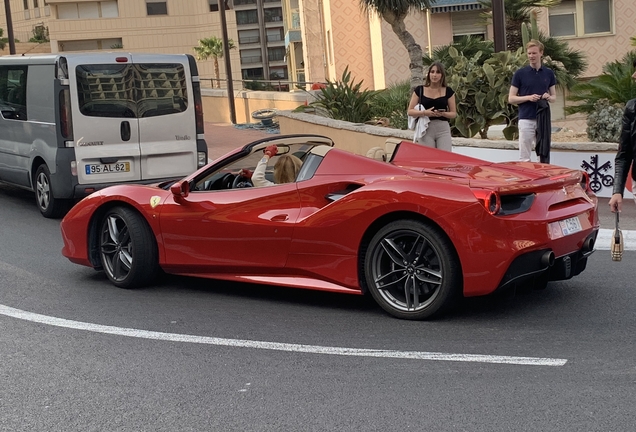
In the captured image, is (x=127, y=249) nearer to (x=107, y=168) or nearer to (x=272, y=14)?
(x=107, y=168)

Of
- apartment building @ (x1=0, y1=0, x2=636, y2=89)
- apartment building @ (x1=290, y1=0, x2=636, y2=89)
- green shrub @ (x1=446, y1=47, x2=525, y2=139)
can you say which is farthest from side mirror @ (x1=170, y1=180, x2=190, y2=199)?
apartment building @ (x1=0, y1=0, x2=636, y2=89)

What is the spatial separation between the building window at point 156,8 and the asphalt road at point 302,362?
233 feet

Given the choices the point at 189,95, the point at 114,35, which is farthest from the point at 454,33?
the point at 114,35

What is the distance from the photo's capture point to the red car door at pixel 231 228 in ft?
23.1

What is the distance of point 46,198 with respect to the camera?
1277cm

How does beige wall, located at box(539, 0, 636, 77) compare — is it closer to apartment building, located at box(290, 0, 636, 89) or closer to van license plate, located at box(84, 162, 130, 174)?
apartment building, located at box(290, 0, 636, 89)

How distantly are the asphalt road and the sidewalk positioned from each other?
1.62 metres

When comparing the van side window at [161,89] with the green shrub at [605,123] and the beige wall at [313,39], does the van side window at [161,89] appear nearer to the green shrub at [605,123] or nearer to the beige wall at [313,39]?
the green shrub at [605,123]

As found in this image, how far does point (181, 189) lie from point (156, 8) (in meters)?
72.0

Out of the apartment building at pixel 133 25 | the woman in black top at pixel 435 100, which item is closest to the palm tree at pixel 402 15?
the woman in black top at pixel 435 100

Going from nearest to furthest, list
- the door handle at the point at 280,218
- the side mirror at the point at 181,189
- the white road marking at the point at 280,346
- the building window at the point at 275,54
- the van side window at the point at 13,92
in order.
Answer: the white road marking at the point at 280,346
the door handle at the point at 280,218
the side mirror at the point at 181,189
the van side window at the point at 13,92
the building window at the point at 275,54

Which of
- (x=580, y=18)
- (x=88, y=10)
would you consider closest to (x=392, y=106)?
(x=580, y=18)

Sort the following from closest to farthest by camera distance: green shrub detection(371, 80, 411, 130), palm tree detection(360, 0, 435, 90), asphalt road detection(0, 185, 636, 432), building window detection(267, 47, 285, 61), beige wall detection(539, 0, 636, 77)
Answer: asphalt road detection(0, 185, 636, 432) → green shrub detection(371, 80, 411, 130) → palm tree detection(360, 0, 435, 90) → beige wall detection(539, 0, 636, 77) → building window detection(267, 47, 285, 61)

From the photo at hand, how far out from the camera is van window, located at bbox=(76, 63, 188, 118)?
12.3m
